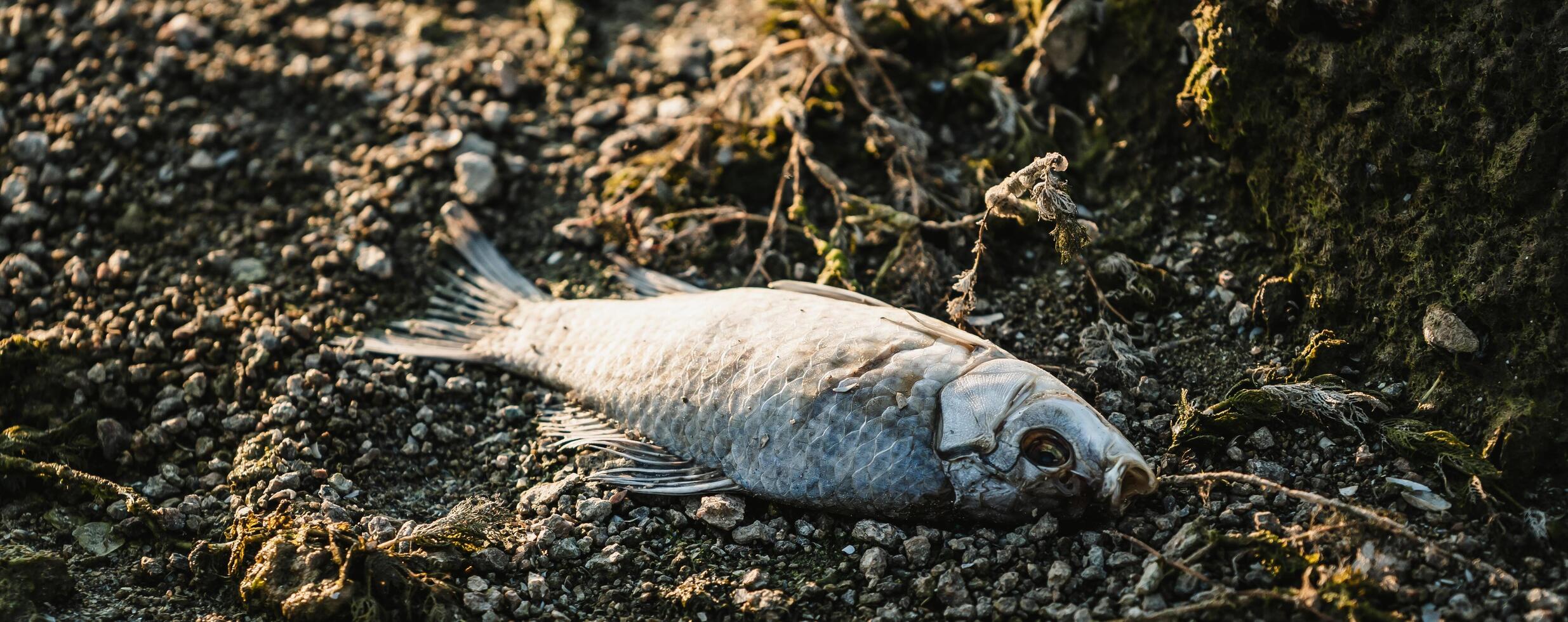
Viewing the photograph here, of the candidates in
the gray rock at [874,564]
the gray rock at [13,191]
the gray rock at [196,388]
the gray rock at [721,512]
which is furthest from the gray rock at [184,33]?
the gray rock at [874,564]

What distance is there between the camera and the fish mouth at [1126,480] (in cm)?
348

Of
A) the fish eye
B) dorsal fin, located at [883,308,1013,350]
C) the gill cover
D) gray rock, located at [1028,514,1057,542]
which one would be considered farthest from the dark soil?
dorsal fin, located at [883,308,1013,350]

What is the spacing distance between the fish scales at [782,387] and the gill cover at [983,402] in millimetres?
57

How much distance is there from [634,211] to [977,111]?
6.07ft

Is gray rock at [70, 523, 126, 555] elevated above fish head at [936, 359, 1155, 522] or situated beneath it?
situated beneath

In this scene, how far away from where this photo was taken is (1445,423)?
3635 millimetres

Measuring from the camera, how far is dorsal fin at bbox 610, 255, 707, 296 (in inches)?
198

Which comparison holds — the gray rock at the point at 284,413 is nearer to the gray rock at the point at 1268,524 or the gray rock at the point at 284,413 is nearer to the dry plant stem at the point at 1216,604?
the dry plant stem at the point at 1216,604

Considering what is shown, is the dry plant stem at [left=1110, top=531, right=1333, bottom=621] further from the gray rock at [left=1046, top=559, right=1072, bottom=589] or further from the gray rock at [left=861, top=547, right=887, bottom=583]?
the gray rock at [left=861, top=547, right=887, bottom=583]

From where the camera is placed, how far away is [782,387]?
3.95m

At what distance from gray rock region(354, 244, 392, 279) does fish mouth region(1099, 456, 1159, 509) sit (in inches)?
142

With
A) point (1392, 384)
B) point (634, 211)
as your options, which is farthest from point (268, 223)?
point (1392, 384)

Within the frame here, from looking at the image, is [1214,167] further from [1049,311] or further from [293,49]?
[293,49]

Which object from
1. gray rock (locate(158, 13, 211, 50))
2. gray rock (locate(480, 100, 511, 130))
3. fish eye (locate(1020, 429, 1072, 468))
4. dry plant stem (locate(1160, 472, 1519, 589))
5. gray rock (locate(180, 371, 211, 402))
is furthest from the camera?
gray rock (locate(158, 13, 211, 50))
